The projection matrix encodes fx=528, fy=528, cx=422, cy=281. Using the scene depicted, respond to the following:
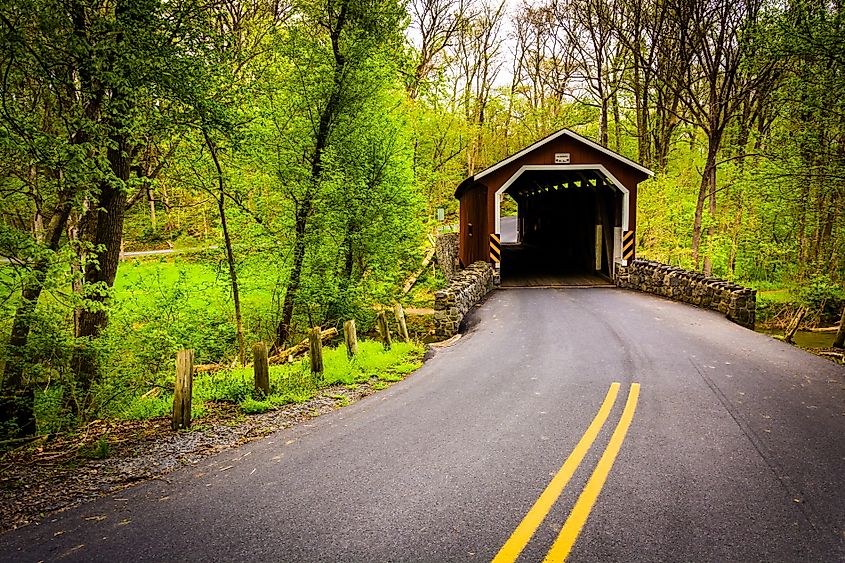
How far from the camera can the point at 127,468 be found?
4449 millimetres

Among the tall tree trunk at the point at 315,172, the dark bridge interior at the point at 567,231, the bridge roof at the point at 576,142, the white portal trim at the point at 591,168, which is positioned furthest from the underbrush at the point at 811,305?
the tall tree trunk at the point at 315,172

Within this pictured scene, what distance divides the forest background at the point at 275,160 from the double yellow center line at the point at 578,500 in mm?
5332

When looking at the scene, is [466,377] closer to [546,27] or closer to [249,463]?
[249,463]

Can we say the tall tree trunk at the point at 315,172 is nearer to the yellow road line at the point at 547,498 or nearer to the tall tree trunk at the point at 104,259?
the tall tree trunk at the point at 104,259

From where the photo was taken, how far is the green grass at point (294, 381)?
6457 mm

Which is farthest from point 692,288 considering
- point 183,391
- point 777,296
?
point 183,391

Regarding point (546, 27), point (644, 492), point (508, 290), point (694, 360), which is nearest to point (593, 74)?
point (546, 27)

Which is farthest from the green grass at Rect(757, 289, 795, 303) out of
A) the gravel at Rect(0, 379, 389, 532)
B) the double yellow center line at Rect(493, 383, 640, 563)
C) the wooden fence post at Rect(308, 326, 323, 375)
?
the gravel at Rect(0, 379, 389, 532)

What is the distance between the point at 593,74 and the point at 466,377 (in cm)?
2480

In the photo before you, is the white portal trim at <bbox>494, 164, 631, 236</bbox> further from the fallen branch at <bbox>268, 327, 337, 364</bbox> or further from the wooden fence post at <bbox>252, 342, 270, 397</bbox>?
the wooden fence post at <bbox>252, 342, 270, 397</bbox>

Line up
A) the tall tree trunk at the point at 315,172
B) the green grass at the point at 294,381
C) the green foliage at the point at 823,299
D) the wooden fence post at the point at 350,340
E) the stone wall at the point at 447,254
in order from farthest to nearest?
the stone wall at the point at 447,254 < the green foliage at the point at 823,299 < the tall tree trunk at the point at 315,172 < the wooden fence post at the point at 350,340 < the green grass at the point at 294,381

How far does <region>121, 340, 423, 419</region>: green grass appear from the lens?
6457mm

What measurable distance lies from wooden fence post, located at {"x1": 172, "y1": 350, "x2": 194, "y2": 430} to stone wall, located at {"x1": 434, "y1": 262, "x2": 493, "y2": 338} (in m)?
6.25

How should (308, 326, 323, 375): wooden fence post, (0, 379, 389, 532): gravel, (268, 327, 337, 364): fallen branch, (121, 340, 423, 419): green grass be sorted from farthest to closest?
(268, 327, 337, 364): fallen branch, (308, 326, 323, 375): wooden fence post, (121, 340, 423, 419): green grass, (0, 379, 389, 532): gravel
